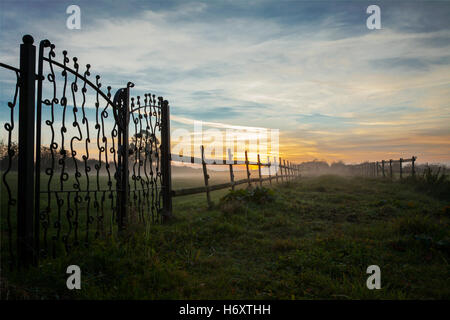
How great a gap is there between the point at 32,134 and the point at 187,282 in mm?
2709

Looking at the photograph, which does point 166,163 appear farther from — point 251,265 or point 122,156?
point 251,265

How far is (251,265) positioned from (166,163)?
3831 mm

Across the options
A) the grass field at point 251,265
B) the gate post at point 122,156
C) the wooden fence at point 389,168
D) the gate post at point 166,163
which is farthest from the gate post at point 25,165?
the wooden fence at point 389,168

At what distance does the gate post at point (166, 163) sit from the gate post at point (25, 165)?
11.6 ft

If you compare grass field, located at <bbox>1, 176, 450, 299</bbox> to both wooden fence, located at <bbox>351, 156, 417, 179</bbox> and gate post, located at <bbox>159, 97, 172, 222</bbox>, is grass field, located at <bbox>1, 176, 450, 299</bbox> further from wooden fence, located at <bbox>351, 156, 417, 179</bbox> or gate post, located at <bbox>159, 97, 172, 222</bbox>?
wooden fence, located at <bbox>351, 156, 417, 179</bbox>

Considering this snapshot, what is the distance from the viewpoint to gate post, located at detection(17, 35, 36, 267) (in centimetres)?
336


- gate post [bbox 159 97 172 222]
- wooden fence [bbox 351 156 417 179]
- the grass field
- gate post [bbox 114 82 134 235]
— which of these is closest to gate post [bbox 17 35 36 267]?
the grass field

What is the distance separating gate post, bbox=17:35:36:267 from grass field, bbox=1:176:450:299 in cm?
32

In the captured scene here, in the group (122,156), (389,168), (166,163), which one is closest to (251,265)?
(122,156)

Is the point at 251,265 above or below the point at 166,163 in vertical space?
below

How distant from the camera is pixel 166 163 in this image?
7.05 meters

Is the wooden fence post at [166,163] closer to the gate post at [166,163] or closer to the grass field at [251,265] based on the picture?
the gate post at [166,163]

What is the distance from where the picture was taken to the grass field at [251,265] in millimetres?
3066
